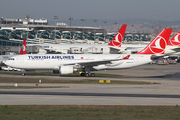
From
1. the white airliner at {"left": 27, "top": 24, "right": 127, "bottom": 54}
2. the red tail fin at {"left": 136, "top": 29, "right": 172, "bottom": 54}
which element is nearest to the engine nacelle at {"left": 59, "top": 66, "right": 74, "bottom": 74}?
the red tail fin at {"left": 136, "top": 29, "right": 172, "bottom": 54}

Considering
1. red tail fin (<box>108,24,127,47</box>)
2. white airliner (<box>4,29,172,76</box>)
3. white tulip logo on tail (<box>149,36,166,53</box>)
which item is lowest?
white airliner (<box>4,29,172,76</box>)

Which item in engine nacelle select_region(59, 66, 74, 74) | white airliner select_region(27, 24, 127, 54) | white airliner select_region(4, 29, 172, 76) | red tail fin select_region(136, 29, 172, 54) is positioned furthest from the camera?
white airliner select_region(27, 24, 127, 54)

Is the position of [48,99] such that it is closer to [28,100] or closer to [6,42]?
[28,100]

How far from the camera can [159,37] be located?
49.1 metres

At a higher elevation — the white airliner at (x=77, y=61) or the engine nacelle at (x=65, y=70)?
the white airliner at (x=77, y=61)

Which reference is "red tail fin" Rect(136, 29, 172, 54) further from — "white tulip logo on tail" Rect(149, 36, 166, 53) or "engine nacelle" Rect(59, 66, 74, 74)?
"engine nacelle" Rect(59, 66, 74, 74)

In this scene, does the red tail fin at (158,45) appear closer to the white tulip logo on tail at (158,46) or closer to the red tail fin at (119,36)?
the white tulip logo on tail at (158,46)
